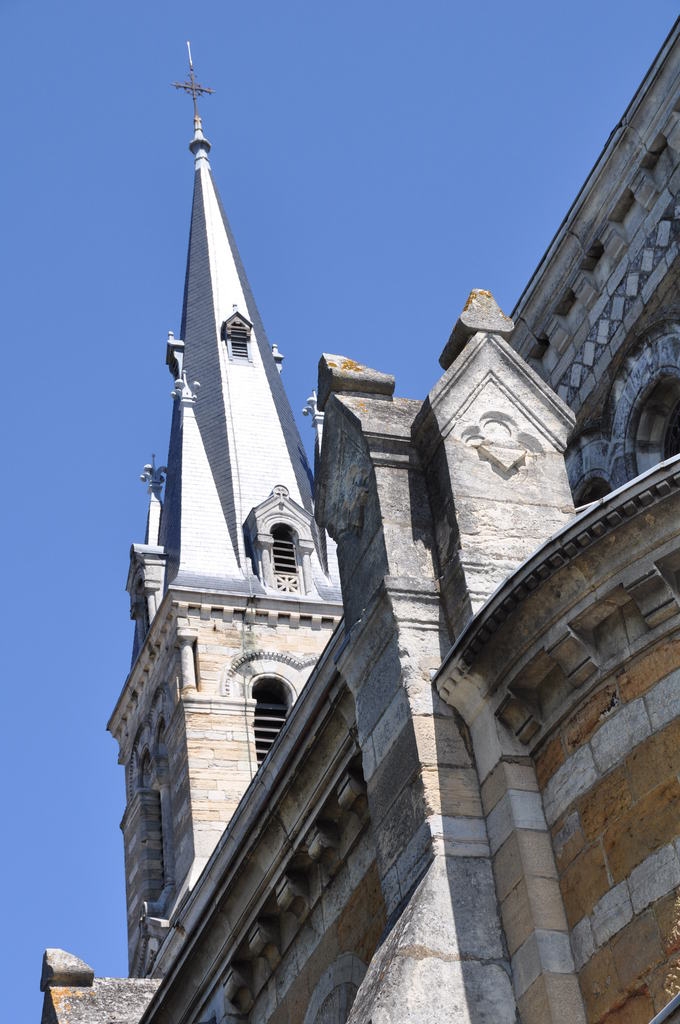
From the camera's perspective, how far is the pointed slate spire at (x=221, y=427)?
108ft

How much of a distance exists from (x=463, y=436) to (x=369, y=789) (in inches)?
69.4

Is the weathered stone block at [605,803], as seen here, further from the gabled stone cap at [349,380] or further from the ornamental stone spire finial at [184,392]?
the ornamental stone spire finial at [184,392]

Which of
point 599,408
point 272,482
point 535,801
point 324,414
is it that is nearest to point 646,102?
point 599,408

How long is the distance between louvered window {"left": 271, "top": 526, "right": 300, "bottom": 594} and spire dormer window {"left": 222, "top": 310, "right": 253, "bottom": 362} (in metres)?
5.67

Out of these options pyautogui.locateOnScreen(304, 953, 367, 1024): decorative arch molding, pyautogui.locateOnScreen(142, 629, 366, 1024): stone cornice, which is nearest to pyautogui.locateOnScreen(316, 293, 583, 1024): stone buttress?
pyautogui.locateOnScreen(142, 629, 366, 1024): stone cornice

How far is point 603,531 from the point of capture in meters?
7.53

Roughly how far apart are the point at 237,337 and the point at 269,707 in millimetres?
9816

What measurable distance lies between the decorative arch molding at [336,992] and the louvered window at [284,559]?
74.2 feet

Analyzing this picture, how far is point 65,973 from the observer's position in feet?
46.1

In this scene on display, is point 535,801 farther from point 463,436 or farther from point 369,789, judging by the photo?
point 463,436

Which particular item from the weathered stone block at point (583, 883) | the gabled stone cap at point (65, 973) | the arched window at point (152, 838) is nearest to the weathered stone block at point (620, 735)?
the weathered stone block at point (583, 883)

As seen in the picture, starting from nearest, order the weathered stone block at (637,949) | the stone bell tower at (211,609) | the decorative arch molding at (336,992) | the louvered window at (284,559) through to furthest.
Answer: the weathered stone block at (637,949), the decorative arch molding at (336,992), the stone bell tower at (211,609), the louvered window at (284,559)

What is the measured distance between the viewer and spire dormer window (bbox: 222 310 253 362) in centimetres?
3778

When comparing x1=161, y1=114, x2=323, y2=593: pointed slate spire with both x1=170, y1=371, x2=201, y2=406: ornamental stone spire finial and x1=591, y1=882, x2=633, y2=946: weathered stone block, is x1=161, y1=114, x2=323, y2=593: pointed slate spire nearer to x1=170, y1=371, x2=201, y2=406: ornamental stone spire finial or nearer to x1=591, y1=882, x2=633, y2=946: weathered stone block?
x1=170, y1=371, x2=201, y2=406: ornamental stone spire finial
